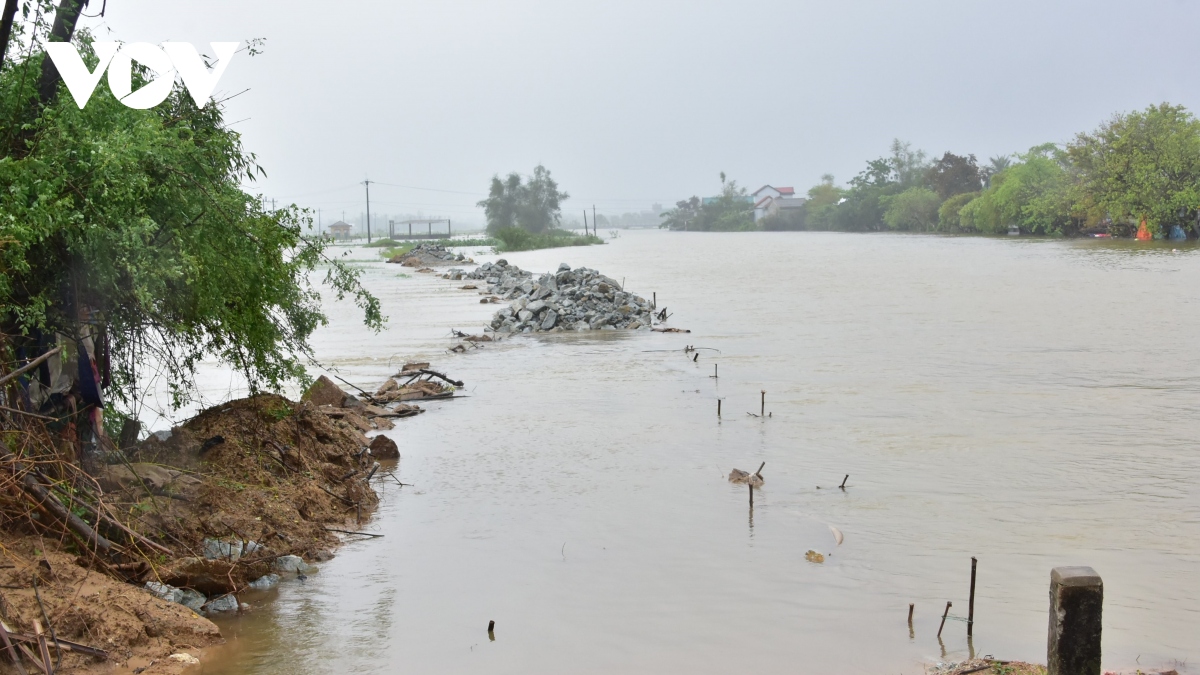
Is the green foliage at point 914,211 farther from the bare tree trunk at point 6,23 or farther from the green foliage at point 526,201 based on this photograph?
the bare tree trunk at point 6,23

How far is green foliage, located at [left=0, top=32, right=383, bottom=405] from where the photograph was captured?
6098 millimetres

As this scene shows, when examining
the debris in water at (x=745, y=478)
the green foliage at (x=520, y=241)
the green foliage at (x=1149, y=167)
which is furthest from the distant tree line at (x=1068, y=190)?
the debris in water at (x=745, y=478)

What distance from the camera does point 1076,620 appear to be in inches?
167

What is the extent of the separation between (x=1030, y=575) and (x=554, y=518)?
3928 mm

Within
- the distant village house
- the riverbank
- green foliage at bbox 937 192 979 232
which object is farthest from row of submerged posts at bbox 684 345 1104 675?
the distant village house

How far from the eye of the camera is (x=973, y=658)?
18.4ft

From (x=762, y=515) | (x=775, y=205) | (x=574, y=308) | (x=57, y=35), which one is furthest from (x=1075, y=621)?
(x=775, y=205)

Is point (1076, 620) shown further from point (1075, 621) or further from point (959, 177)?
point (959, 177)

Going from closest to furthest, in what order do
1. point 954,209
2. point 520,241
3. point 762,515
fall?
1. point 762,515
2. point 520,241
3. point 954,209

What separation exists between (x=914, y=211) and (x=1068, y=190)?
4315 cm

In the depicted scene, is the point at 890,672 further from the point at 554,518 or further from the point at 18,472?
the point at 18,472

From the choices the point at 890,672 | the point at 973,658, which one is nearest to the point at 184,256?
the point at 890,672

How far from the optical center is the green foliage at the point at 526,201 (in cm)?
13400

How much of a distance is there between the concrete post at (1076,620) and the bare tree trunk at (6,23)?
709cm
